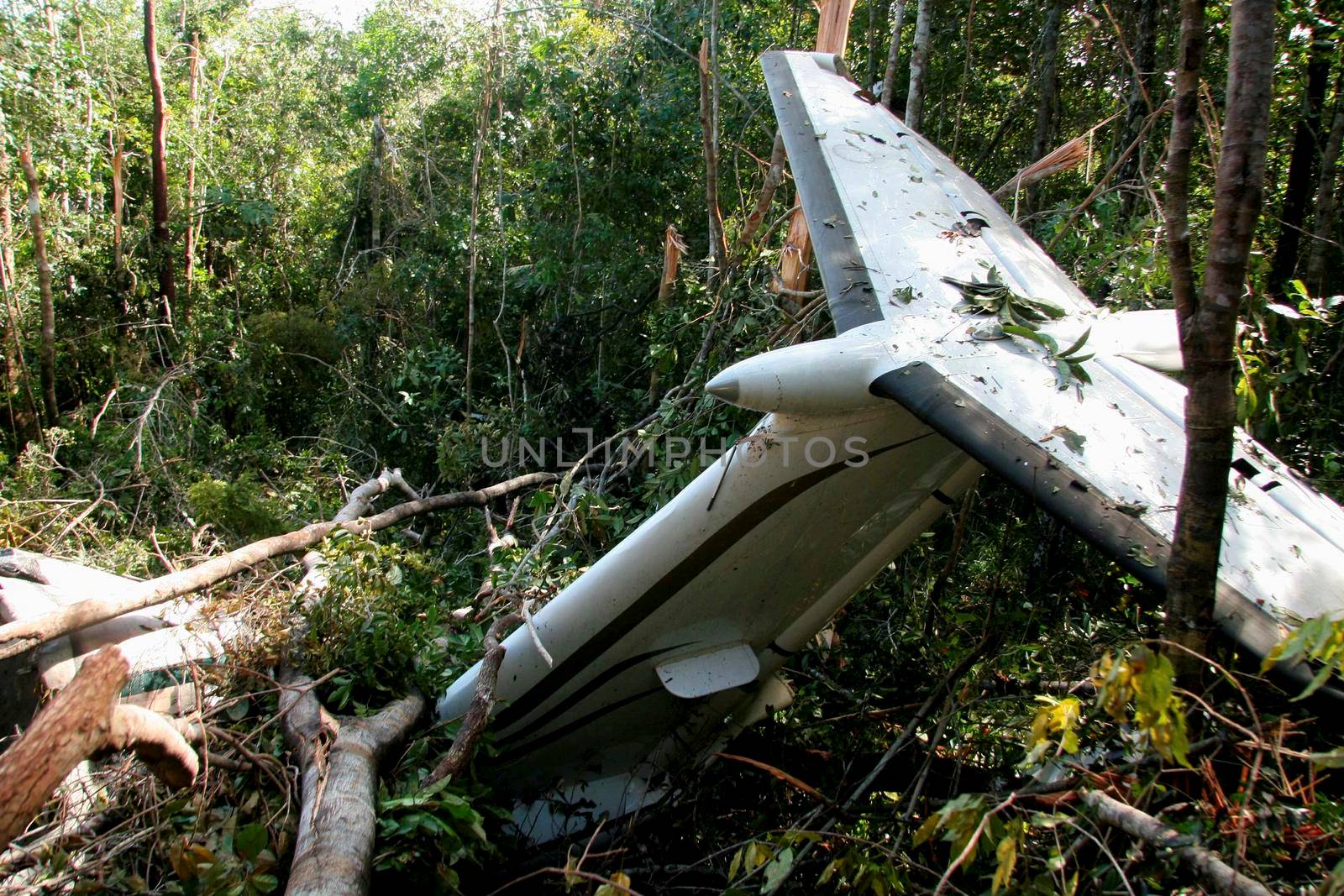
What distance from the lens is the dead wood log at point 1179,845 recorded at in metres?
1.74

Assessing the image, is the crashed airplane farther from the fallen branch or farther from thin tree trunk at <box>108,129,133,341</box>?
thin tree trunk at <box>108,129,133,341</box>

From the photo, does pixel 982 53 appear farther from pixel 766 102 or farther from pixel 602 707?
pixel 602 707

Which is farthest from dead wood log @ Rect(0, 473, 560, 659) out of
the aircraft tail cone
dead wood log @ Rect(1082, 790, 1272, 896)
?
dead wood log @ Rect(1082, 790, 1272, 896)

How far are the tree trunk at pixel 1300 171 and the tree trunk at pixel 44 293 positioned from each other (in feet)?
43.4

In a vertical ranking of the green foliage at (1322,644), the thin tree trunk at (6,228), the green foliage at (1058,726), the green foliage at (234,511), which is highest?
the green foliage at (1322,644)

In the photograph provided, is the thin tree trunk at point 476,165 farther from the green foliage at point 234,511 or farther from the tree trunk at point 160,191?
the tree trunk at point 160,191

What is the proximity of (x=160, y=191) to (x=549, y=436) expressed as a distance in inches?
316

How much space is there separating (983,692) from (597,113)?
723 centimetres

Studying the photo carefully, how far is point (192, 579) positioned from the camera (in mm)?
4438

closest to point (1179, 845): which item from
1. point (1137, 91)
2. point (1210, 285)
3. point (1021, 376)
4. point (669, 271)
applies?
point (1210, 285)

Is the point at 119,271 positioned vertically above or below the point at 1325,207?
below

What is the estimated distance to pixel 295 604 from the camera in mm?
4359
